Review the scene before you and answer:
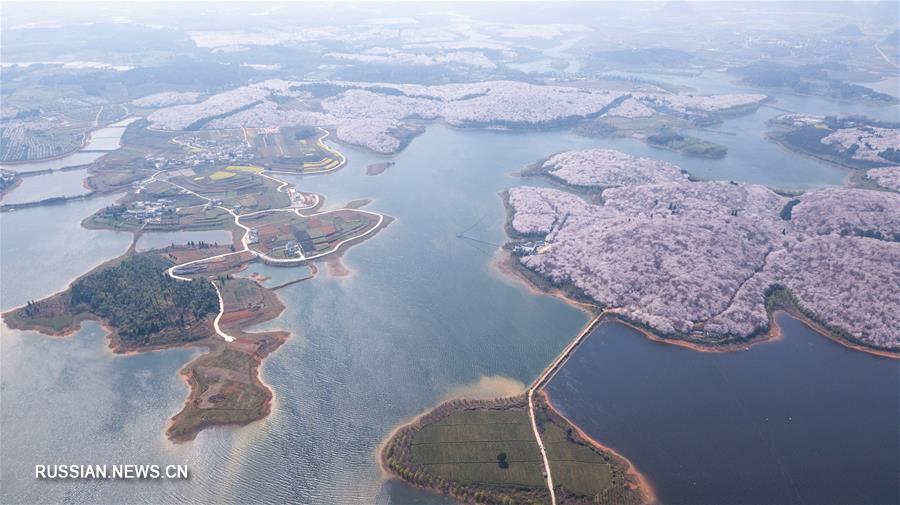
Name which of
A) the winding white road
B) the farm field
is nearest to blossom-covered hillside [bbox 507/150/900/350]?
the farm field

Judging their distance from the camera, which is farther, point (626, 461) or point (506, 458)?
point (506, 458)

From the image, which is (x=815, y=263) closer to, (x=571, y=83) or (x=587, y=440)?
(x=587, y=440)

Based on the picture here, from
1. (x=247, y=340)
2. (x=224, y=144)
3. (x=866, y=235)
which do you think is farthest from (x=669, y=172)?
(x=224, y=144)

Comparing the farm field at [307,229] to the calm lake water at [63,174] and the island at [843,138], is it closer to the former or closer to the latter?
the calm lake water at [63,174]

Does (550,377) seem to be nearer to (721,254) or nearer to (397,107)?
(721,254)

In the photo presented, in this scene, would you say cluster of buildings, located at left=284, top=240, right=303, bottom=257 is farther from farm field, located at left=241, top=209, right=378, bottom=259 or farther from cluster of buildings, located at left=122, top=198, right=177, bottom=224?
cluster of buildings, located at left=122, top=198, right=177, bottom=224

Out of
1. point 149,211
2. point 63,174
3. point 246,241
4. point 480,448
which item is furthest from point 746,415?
point 63,174

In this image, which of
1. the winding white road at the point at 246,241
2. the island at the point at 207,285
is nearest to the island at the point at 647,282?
the island at the point at 207,285
